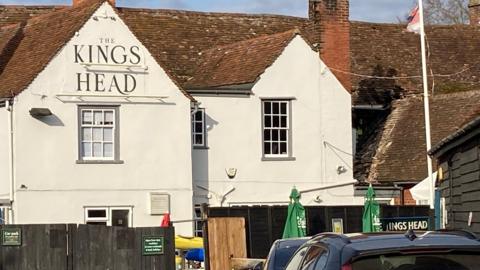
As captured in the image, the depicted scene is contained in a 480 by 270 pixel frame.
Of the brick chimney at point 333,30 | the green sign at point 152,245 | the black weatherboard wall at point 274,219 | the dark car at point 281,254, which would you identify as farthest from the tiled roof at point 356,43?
the dark car at point 281,254

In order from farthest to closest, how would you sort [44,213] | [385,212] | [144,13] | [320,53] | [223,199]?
[144,13] < [320,53] < [223,199] < [44,213] < [385,212]

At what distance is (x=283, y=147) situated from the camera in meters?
36.5

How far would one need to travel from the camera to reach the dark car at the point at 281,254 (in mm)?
16109

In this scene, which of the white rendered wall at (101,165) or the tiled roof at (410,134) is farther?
the tiled roof at (410,134)

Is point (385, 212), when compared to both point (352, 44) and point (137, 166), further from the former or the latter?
point (352, 44)

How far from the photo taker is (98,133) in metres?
33.4

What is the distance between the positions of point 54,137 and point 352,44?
560 inches

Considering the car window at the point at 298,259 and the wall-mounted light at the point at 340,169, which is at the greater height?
the wall-mounted light at the point at 340,169

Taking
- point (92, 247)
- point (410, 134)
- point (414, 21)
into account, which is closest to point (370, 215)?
point (92, 247)

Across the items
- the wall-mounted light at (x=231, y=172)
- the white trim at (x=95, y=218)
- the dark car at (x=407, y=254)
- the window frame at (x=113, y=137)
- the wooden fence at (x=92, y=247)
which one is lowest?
the wooden fence at (x=92, y=247)

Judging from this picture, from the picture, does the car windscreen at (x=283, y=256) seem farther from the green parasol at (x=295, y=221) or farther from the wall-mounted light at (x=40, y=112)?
the wall-mounted light at (x=40, y=112)

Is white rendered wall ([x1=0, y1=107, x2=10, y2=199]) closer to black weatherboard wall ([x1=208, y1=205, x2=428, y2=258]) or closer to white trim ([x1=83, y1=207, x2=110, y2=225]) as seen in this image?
white trim ([x1=83, y1=207, x2=110, y2=225])

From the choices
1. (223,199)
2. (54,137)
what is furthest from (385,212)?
(54,137)

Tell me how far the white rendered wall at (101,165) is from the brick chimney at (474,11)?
18.0 meters
